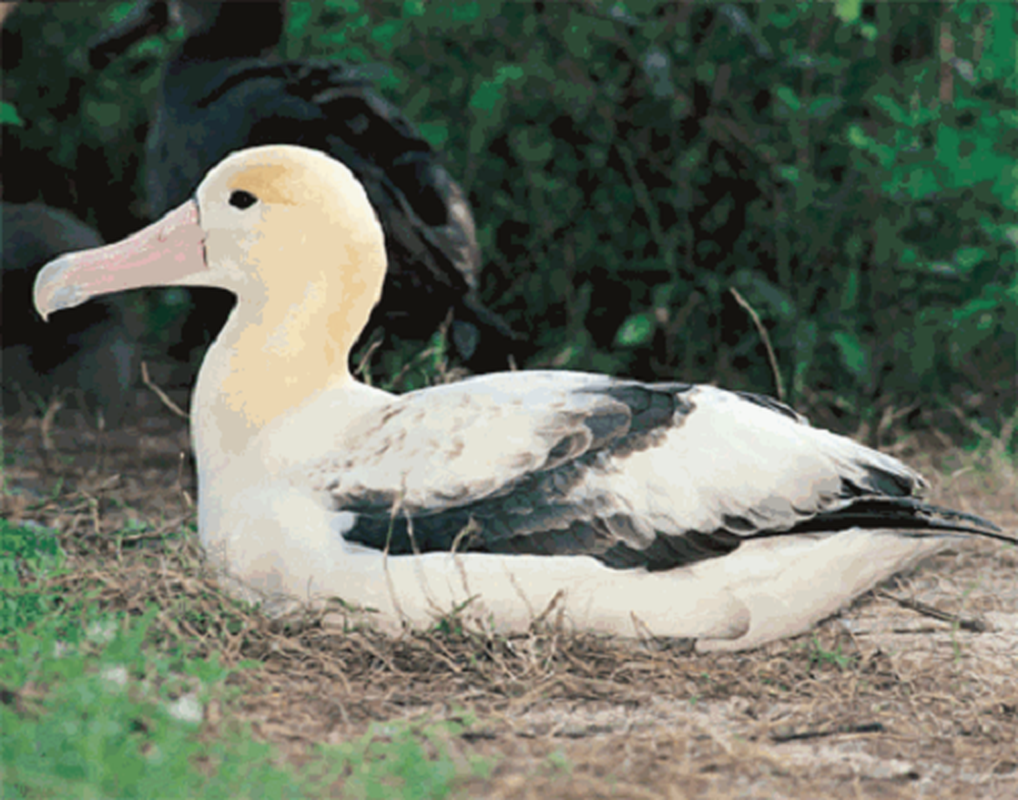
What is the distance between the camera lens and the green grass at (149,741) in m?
2.34

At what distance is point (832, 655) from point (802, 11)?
10.8 feet

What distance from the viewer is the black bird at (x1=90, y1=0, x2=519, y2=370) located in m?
5.37

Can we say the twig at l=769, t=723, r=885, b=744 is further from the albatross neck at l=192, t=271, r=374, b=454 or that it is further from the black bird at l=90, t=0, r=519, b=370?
the black bird at l=90, t=0, r=519, b=370

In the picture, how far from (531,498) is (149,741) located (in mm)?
984

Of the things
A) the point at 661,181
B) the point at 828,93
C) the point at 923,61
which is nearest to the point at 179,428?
the point at 661,181

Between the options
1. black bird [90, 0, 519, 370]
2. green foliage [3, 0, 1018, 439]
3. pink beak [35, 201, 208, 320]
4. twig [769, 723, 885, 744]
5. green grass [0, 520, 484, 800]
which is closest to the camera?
green grass [0, 520, 484, 800]

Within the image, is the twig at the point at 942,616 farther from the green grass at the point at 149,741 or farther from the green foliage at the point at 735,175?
the green foliage at the point at 735,175

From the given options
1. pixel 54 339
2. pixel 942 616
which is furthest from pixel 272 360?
pixel 54 339

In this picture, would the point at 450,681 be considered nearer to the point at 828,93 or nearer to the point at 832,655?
the point at 832,655

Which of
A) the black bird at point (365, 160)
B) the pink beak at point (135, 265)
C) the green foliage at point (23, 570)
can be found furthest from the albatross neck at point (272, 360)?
the black bird at point (365, 160)

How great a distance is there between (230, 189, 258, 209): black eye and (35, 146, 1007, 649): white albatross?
0.06 m

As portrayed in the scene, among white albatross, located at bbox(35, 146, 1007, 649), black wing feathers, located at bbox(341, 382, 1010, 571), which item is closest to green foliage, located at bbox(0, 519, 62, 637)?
white albatross, located at bbox(35, 146, 1007, 649)

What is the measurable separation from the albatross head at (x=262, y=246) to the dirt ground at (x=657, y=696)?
627 millimetres

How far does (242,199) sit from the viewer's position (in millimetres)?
3514
